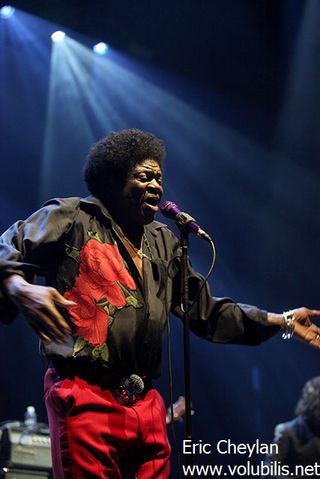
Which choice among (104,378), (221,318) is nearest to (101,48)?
(221,318)

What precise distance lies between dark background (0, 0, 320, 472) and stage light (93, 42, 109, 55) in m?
0.08

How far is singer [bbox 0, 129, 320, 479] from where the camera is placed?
235cm

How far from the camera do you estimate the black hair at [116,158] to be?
298cm

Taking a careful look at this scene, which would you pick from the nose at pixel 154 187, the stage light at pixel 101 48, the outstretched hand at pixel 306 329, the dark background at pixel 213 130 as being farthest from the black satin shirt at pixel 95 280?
the stage light at pixel 101 48

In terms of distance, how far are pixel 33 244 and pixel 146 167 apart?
722 millimetres

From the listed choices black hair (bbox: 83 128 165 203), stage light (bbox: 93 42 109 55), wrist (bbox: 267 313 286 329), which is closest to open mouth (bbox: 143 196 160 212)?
black hair (bbox: 83 128 165 203)

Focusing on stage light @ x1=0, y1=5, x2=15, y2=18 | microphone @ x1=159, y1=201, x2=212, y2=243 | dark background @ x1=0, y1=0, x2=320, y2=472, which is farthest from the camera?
dark background @ x1=0, y1=0, x2=320, y2=472

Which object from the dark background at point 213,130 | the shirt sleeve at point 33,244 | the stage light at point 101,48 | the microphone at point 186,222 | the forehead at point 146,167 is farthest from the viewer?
the stage light at point 101,48

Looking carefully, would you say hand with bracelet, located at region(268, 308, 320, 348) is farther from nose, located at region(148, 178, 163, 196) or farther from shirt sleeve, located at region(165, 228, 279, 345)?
nose, located at region(148, 178, 163, 196)

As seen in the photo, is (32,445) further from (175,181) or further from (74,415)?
(175,181)

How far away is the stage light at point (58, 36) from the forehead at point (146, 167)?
4.82 metres

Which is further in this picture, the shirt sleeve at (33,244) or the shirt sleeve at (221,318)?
the shirt sleeve at (221,318)

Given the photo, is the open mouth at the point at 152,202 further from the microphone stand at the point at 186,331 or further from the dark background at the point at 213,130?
the dark background at the point at 213,130

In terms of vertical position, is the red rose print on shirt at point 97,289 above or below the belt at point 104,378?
above
